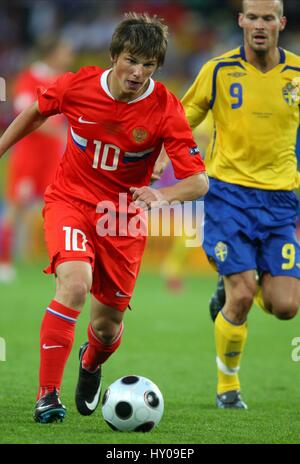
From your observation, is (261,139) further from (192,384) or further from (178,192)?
(192,384)

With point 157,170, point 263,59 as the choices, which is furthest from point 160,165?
point 263,59

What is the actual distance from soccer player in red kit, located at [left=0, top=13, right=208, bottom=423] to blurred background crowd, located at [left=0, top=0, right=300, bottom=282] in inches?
542

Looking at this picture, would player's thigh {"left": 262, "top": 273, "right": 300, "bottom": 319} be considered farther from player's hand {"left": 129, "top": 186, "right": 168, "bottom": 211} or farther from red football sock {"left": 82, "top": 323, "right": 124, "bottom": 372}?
player's hand {"left": 129, "top": 186, "right": 168, "bottom": 211}

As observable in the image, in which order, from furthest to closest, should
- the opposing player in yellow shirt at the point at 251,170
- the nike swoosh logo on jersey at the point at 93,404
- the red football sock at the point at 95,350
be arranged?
the opposing player in yellow shirt at the point at 251,170, the red football sock at the point at 95,350, the nike swoosh logo on jersey at the point at 93,404

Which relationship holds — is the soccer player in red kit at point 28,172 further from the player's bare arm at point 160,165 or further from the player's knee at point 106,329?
the player's knee at point 106,329

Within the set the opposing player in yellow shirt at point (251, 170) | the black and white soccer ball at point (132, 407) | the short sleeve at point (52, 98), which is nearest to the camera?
the black and white soccer ball at point (132, 407)

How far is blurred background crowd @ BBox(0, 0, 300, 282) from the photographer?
1933cm

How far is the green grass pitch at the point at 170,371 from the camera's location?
4.71 metres

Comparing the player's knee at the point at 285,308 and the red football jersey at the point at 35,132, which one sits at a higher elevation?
the red football jersey at the point at 35,132

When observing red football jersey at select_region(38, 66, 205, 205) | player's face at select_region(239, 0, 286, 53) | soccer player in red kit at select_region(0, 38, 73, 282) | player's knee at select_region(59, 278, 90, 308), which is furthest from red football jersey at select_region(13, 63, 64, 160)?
player's knee at select_region(59, 278, 90, 308)

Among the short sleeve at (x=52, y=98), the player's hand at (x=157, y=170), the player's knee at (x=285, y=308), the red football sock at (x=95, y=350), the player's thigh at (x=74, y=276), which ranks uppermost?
the short sleeve at (x=52, y=98)

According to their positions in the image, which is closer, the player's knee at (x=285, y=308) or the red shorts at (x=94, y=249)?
the red shorts at (x=94, y=249)

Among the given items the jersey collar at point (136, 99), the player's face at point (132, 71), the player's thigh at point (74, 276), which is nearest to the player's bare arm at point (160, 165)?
the jersey collar at point (136, 99)

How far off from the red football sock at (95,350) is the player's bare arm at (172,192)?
1001mm
